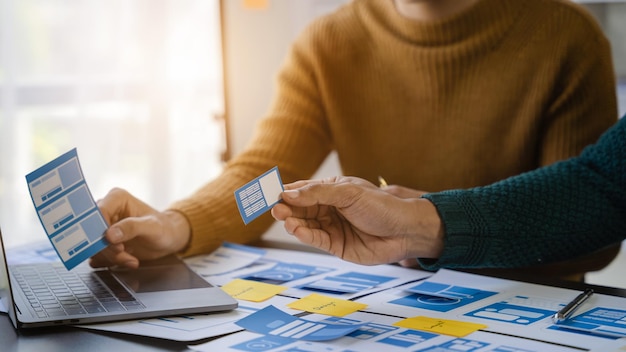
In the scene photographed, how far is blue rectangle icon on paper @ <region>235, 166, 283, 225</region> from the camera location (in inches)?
37.3

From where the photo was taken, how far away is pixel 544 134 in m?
1.53

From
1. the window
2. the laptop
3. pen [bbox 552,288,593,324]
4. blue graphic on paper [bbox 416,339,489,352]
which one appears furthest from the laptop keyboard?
the window

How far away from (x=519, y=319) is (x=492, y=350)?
0.12 m

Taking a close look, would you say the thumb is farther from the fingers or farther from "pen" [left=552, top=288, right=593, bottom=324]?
"pen" [left=552, top=288, right=593, bottom=324]

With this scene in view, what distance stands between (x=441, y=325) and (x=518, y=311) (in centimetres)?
12

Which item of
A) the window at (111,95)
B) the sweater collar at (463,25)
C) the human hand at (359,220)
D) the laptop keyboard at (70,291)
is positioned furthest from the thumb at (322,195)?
the window at (111,95)

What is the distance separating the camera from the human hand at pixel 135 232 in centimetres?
117

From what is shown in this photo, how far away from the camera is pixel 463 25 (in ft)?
5.17

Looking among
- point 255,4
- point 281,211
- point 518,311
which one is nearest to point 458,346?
point 518,311

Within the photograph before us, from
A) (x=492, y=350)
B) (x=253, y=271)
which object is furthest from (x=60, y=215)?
(x=492, y=350)

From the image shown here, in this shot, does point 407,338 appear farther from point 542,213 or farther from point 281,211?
point 542,213

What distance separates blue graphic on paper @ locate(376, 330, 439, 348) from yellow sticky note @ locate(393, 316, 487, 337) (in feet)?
0.05

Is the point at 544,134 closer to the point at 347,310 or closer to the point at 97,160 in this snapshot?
the point at 347,310

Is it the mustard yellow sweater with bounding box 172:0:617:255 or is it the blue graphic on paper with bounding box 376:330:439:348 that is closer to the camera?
the blue graphic on paper with bounding box 376:330:439:348
